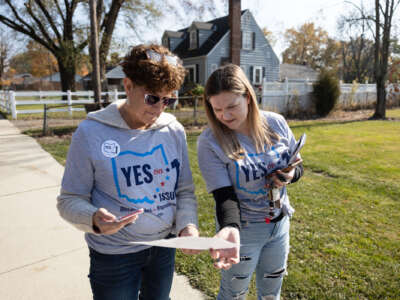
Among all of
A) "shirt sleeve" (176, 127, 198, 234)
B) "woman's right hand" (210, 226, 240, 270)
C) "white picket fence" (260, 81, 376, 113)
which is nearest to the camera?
"woman's right hand" (210, 226, 240, 270)

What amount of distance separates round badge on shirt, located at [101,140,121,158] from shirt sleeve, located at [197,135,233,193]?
502 millimetres

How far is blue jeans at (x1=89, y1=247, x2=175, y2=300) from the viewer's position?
1.43 meters

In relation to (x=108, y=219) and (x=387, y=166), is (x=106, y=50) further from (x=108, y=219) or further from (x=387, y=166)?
(x=108, y=219)

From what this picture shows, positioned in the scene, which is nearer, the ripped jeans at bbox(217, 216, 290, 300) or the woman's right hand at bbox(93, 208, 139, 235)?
the woman's right hand at bbox(93, 208, 139, 235)

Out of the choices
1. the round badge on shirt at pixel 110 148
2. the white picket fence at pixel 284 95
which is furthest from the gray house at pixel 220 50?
the round badge on shirt at pixel 110 148

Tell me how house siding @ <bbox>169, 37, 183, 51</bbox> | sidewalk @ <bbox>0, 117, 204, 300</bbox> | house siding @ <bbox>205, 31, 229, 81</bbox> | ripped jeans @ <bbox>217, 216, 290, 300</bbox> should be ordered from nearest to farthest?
ripped jeans @ <bbox>217, 216, 290, 300</bbox>
sidewalk @ <bbox>0, 117, 204, 300</bbox>
house siding @ <bbox>205, 31, 229, 81</bbox>
house siding @ <bbox>169, 37, 183, 51</bbox>

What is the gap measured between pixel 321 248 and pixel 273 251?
161 cm

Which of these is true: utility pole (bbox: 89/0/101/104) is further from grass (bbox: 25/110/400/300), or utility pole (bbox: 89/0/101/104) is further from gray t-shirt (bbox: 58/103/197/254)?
gray t-shirt (bbox: 58/103/197/254)

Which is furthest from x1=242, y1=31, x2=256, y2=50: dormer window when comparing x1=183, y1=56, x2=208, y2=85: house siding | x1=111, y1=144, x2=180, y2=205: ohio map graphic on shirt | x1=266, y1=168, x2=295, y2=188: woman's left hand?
x1=111, y1=144, x2=180, y2=205: ohio map graphic on shirt

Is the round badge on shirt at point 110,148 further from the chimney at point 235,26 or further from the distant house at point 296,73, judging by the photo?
the distant house at point 296,73

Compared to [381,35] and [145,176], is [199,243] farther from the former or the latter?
[381,35]

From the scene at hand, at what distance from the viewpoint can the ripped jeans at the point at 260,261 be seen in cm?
168

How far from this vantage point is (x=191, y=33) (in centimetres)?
2497

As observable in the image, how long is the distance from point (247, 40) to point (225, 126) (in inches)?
981
